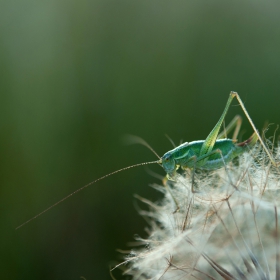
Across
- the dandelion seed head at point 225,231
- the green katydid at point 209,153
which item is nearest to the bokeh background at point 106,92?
the green katydid at point 209,153

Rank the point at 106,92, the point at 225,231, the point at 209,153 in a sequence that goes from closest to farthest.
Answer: the point at 225,231 < the point at 209,153 < the point at 106,92

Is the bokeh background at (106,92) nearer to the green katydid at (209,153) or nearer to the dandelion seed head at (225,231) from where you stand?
the green katydid at (209,153)

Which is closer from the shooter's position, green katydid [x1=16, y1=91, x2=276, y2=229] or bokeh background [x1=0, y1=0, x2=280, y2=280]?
green katydid [x1=16, y1=91, x2=276, y2=229]

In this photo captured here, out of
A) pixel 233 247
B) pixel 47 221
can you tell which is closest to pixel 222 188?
pixel 233 247

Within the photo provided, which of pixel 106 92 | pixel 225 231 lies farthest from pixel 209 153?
pixel 106 92

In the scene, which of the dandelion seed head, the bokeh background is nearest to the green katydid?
the dandelion seed head

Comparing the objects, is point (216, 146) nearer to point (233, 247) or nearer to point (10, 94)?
point (233, 247)

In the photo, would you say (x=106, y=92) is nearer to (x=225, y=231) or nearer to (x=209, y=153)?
(x=209, y=153)

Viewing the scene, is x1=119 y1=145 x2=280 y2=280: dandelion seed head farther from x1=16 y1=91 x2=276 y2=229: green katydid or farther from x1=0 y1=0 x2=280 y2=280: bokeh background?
x1=0 y1=0 x2=280 y2=280: bokeh background
